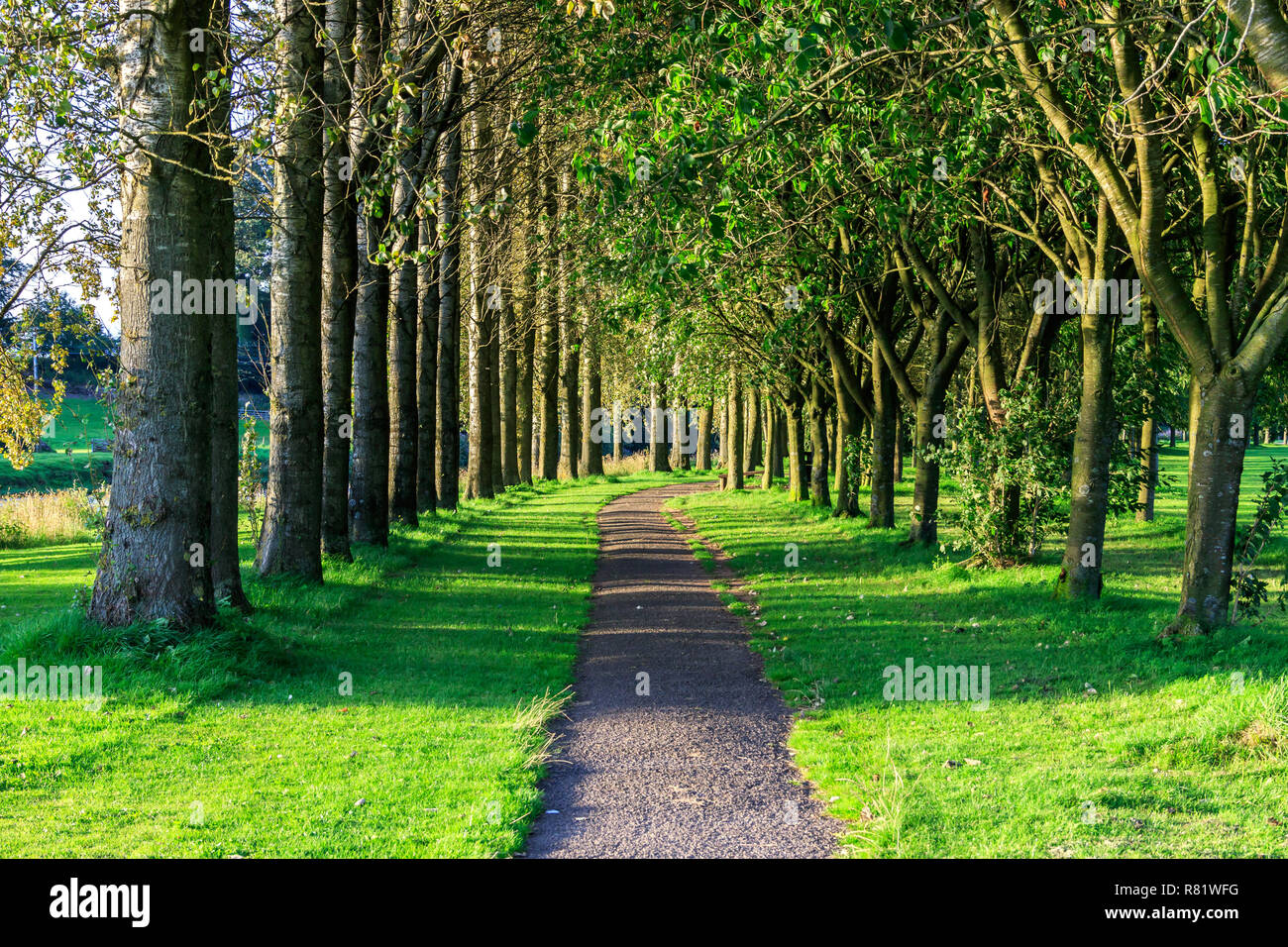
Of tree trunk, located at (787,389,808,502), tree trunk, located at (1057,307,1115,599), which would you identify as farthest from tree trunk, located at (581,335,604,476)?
tree trunk, located at (1057,307,1115,599)

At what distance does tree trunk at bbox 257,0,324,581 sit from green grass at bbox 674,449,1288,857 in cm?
629

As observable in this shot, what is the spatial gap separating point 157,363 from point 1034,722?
845cm

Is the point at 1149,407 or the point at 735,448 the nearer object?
the point at 1149,407

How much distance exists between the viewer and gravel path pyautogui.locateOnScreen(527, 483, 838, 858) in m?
5.91

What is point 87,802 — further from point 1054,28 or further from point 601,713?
point 1054,28

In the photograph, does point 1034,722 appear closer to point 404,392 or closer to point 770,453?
point 404,392

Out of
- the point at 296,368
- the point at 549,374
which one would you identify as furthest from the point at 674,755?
the point at 549,374

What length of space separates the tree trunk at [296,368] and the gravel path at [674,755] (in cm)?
418

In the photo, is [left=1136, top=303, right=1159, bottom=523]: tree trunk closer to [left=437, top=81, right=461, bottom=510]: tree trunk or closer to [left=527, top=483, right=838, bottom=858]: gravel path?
[left=527, top=483, right=838, bottom=858]: gravel path

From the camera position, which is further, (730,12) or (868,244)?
(868,244)

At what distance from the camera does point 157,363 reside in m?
9.86

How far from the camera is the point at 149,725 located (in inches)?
312

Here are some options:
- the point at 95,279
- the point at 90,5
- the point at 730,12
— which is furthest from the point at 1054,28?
the point at 95,279

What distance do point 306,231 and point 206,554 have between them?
5400 millimetres
